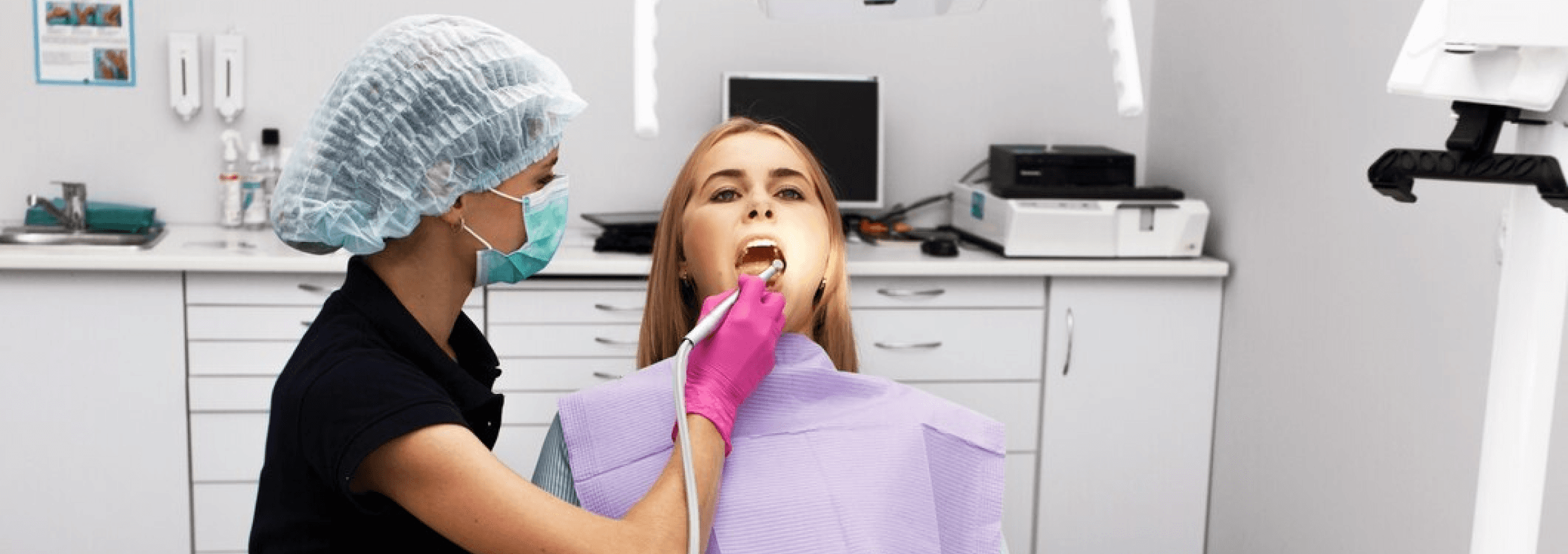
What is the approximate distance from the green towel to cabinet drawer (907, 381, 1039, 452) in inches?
68.8

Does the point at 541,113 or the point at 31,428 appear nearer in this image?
the point at 541,113

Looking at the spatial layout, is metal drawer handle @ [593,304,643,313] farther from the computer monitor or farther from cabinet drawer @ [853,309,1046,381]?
the computer monitor

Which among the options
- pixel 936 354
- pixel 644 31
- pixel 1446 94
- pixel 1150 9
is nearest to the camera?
pixel 1446 94

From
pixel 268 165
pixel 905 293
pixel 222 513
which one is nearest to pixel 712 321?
pixel 905 293

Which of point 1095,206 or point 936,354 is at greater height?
point 1095,206

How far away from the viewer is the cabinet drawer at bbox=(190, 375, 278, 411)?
303cm

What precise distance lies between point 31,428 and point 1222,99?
2.65 metres

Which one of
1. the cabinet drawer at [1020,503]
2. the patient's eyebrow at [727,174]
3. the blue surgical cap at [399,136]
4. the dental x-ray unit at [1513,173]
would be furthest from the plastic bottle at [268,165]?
the dental x-ray unit at [1513,173]

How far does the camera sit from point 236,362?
3033mm

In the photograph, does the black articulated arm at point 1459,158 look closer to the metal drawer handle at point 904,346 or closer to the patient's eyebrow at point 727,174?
the patient's eyebrow at point 727,174

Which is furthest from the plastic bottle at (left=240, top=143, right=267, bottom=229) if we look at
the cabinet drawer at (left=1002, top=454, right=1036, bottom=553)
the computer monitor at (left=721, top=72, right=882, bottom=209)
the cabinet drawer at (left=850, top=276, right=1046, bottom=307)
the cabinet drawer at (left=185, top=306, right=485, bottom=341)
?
the cabinet drawer at (left=1002, top=454, right=1036, bottom=553)

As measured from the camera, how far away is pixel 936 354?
324 cm

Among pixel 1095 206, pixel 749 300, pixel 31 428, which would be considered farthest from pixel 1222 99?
pixel 31 428

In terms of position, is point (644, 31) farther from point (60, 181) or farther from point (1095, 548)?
point (60, 181)
